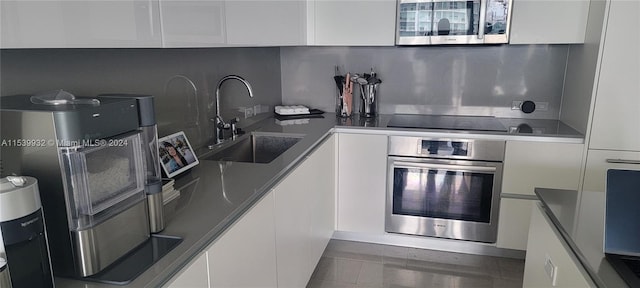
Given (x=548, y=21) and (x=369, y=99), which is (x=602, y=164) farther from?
(x=369, y=99)

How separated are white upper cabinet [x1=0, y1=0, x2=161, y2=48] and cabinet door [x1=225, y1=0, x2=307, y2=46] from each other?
0.60m

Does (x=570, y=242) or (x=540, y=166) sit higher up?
(x=570, y=242)

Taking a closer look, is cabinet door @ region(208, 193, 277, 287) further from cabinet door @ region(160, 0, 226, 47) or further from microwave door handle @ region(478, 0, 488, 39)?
microwave door handle @ region(478, 0, 488, 39)

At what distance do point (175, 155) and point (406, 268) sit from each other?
1702 millimetres

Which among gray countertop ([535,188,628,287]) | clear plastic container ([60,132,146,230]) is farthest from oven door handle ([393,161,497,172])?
clear plastic container ([60,132,146,230])

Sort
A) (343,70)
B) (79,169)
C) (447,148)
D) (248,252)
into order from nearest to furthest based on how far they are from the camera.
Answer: (79,169), (248,252), (447,148), (343,70)

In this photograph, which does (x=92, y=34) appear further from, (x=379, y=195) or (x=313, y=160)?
(x=379, y=195)

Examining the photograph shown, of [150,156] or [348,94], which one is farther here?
[348,94]

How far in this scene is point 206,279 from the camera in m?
1.21

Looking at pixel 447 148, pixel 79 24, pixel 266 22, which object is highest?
pixel 266 22

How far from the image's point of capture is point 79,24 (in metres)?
1.03

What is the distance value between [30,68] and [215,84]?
1146 mm

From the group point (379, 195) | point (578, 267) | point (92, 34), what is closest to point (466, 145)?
point (379, 195)

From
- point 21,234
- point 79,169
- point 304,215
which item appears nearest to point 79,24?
point 79,169
